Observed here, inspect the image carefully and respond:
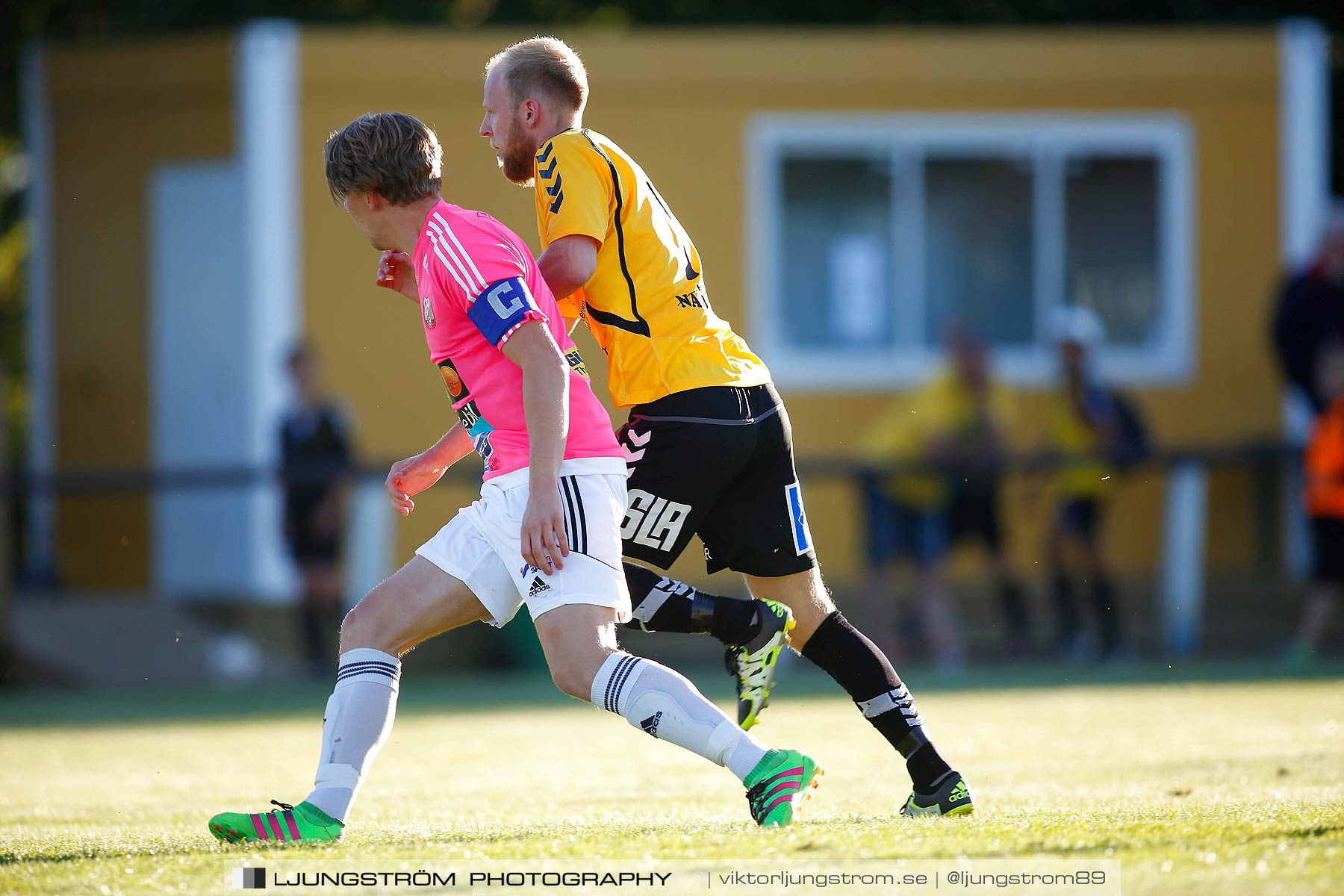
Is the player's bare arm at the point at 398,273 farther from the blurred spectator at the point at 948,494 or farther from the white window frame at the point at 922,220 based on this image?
the white window frame at the point at 922,220

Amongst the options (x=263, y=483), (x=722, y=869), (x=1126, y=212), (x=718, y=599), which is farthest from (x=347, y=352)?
(x=722, y=869)

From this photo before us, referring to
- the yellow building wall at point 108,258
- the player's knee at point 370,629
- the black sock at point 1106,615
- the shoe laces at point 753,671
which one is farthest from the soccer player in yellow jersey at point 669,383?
the yellow building wall at point 108,258

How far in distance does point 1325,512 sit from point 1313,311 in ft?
5.02

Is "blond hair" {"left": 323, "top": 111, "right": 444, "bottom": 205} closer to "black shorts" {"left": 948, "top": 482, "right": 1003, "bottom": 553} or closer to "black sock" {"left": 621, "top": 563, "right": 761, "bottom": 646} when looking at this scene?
"black sock" {"left": 621, "top": 563, "right": 761, "bottom": 646}

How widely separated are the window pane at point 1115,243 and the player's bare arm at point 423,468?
10.4 metres

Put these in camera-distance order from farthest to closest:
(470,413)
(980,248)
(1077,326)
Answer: (980,248), (1077,326), (470,413)

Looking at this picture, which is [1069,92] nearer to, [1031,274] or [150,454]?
[1031,274]

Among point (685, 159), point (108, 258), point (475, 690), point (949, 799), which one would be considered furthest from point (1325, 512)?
point (108, 258)

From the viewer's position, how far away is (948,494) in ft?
40.0

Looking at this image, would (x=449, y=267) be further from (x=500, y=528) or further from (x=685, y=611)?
(x=685, y=611)

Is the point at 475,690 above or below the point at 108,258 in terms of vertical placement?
below

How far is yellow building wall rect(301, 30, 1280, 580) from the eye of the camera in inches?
523

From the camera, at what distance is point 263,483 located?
38.4 feet

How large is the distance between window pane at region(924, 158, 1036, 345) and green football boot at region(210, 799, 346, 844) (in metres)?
10.5
